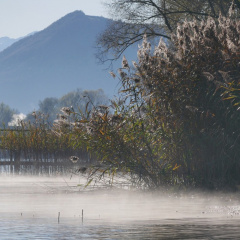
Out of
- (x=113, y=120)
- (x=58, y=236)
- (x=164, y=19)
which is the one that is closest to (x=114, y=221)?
(x=58, y=236)

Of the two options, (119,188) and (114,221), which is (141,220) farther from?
(119,188)

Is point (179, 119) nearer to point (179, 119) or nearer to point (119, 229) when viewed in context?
point (179, 119)

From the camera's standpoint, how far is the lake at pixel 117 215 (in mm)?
6828

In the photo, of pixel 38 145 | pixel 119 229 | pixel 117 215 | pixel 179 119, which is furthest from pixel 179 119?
pixel 38 145

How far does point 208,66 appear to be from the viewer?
11.5m

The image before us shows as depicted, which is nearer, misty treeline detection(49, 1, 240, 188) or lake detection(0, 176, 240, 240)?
lake detection(0, 176, 240, 240)

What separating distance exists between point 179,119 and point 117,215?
9.65 ft

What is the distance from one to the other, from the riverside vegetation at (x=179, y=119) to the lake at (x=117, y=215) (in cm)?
46

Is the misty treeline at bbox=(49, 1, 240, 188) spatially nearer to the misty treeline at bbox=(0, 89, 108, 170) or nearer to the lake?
the lake

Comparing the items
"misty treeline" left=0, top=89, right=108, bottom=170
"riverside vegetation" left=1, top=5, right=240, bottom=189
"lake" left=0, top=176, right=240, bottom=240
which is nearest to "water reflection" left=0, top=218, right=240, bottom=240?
"lake" left=0, top=176, right=240, bottom=240

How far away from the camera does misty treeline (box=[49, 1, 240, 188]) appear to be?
1120 cm

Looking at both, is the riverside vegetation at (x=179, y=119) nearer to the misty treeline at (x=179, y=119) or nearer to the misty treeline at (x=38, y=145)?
the misty treeline at (x=179, y=119)

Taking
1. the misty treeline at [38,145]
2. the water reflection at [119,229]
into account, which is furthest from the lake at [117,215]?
the misty treeline at [38,145]

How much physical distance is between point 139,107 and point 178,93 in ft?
2.27
